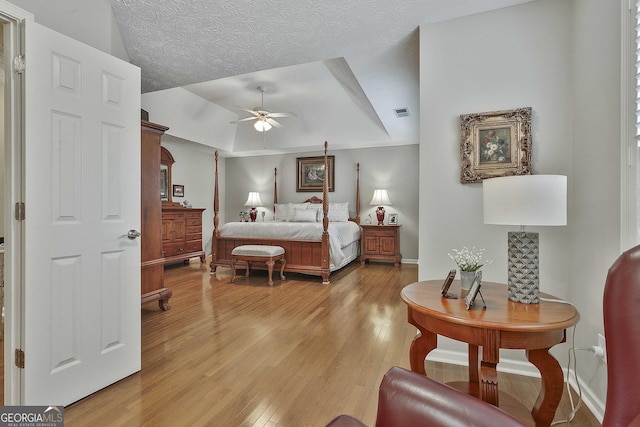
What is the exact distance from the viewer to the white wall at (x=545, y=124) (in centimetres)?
158

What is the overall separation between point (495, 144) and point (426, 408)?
72.1 inches

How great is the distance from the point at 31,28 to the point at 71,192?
0.81 meters

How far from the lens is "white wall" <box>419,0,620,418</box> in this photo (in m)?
1.58

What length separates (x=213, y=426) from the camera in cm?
151

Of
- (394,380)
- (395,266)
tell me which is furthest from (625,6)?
(395,266)

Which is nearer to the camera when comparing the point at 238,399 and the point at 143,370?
the point at 238,399

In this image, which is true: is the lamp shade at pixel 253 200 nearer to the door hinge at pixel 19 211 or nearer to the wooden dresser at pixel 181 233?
the wooden dresser at pixel 181 233

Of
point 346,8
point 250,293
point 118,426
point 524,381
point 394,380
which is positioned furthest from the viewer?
point 250,293

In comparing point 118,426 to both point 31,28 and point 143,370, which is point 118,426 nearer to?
point 143,370

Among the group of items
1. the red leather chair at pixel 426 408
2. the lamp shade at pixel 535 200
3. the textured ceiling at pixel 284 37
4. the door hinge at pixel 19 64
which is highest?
the textured ceiling at pixel 284 37

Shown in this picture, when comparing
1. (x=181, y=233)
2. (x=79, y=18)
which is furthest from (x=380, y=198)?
(x=79, y=18)

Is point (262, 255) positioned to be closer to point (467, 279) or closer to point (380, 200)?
point (380, 200)

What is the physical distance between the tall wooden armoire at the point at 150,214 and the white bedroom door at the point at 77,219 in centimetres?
99

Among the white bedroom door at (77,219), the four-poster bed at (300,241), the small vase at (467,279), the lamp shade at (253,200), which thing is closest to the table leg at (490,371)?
the small vase at (467,279)
